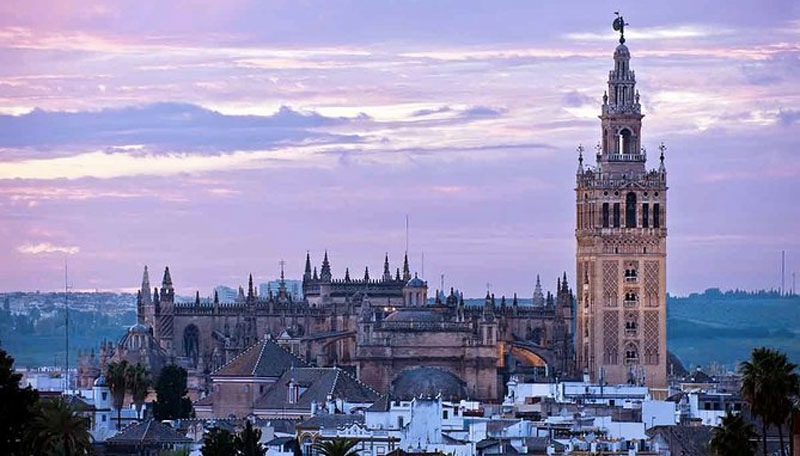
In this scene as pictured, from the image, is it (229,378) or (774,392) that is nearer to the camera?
(774,392)

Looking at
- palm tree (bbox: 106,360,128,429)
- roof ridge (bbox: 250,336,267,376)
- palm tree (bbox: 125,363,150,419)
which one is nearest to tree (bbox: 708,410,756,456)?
palm tree (bbox: 106,360,128,429)

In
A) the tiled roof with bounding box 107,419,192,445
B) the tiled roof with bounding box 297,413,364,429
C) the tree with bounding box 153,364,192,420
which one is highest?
the tree with bounding box 153,364,192,420

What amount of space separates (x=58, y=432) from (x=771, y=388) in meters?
24.3

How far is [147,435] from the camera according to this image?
511 feet

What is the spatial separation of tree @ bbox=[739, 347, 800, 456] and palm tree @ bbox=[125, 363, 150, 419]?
2801 inches

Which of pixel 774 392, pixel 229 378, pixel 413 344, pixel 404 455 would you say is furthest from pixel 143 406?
pixel 774 392

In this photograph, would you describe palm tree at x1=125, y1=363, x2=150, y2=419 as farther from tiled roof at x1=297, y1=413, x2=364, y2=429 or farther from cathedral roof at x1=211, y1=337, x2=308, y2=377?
tiled roof at x1=297, y1=413, x2=364, y2=429

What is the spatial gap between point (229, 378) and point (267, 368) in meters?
2.23

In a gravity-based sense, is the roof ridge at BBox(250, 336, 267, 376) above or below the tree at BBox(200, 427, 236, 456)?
above

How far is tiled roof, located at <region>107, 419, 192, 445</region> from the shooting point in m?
155

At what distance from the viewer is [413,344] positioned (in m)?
197

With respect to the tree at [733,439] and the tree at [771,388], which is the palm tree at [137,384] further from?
the tree at [771,388]

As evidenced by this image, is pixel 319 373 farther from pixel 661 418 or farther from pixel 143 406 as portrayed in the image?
pixel 661 418

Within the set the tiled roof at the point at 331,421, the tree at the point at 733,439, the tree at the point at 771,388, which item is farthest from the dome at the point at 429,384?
the tree at the point at 771,388
